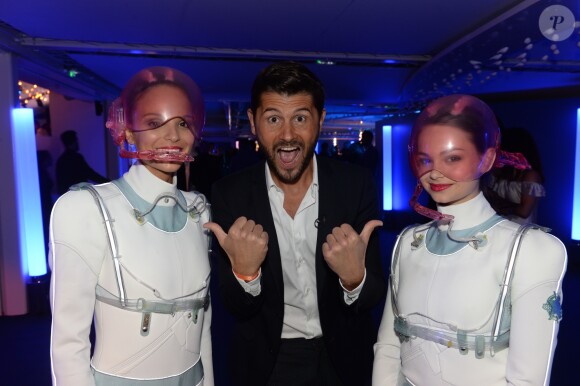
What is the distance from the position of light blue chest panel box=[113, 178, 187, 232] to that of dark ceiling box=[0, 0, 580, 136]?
2.76m

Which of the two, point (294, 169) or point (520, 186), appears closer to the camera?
point (294, 169)

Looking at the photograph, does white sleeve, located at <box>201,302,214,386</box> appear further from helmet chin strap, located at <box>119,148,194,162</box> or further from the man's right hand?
helmet chin strap, located at <box>119,148,194,162</box>

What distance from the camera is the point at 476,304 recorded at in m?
1.20

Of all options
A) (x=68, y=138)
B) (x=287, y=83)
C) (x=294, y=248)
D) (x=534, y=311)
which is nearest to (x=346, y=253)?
(x=294, y=248)

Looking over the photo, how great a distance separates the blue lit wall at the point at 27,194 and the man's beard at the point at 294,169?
3.65 m

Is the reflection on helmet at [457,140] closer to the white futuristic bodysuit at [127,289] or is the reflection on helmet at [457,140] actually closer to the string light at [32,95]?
the white futuristic bodysuit at [127,289]

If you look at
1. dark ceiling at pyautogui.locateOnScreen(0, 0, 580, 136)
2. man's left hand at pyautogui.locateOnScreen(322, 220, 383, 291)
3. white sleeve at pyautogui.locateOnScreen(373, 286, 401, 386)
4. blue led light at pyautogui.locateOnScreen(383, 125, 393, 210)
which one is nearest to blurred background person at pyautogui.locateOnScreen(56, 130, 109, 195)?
dark ceiling at pyautogui.locateOnScreen(0, 0, 580, 136)

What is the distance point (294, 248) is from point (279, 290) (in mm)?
169

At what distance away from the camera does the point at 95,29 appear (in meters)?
4.45

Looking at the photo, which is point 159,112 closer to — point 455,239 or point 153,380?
point 153,380

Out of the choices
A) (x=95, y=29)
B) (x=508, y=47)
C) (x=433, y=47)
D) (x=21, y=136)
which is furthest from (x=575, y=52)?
(x=21, y=136)

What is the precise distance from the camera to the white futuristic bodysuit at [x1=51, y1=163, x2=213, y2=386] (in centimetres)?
125

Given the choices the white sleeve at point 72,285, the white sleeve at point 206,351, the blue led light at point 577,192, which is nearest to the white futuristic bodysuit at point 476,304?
the white sleeve at point 206,351

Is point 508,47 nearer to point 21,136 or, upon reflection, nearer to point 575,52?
point 575,52
